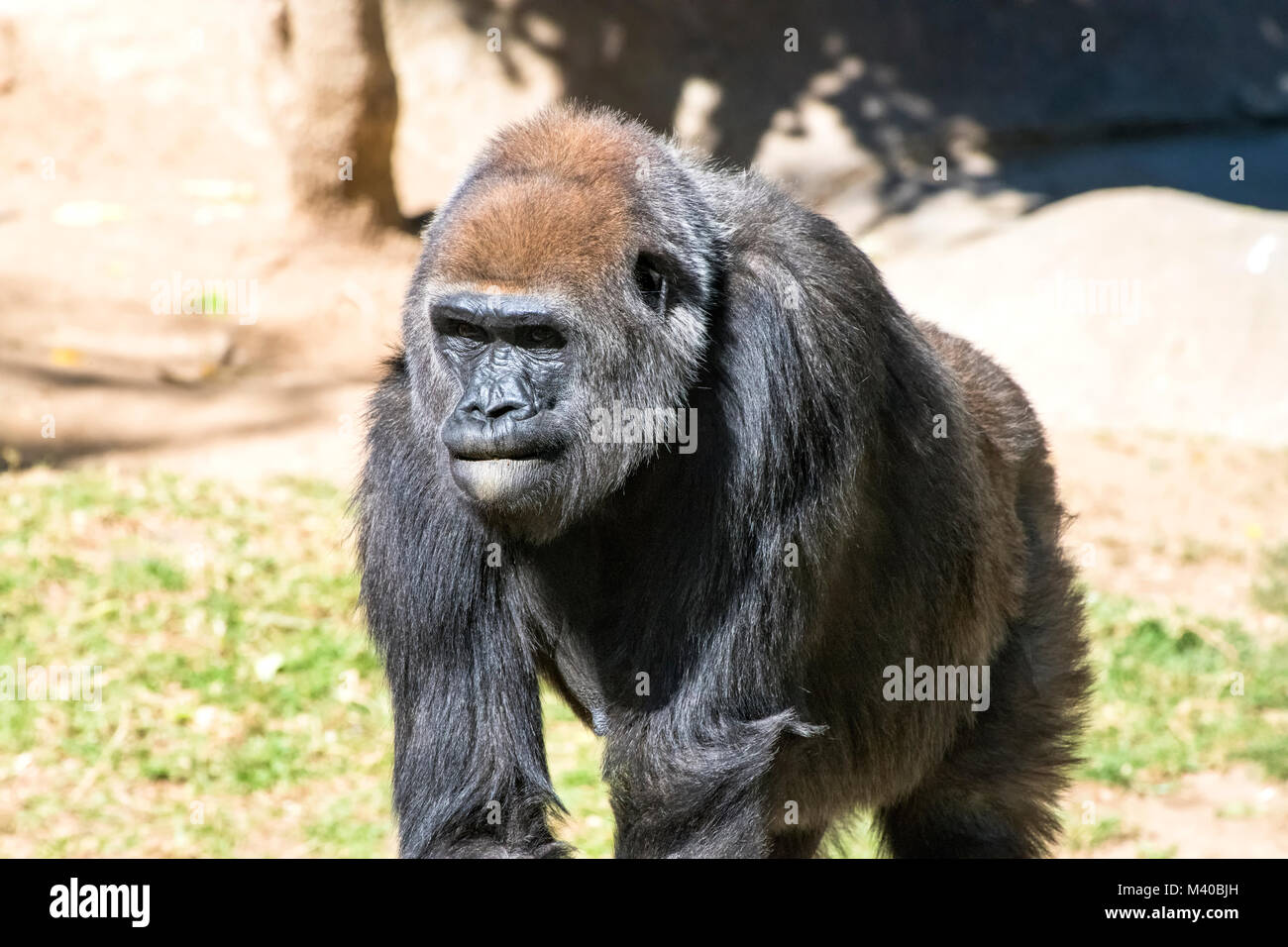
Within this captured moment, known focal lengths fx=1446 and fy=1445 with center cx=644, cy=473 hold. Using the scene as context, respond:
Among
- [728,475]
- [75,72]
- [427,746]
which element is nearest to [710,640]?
[728,475]

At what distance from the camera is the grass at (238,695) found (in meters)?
6.36

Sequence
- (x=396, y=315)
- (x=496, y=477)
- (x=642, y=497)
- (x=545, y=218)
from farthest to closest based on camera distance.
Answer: (x=396, y=315) → (x=642, y=497) → (x=545, y=218) → (x=496, y=477)

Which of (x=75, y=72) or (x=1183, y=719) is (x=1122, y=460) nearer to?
(x=1183, y=719)

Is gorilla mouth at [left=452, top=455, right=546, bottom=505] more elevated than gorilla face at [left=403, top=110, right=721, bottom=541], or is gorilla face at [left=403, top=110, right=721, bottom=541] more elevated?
gorilla face at [left=403, top=110, right=721, bottom=541]

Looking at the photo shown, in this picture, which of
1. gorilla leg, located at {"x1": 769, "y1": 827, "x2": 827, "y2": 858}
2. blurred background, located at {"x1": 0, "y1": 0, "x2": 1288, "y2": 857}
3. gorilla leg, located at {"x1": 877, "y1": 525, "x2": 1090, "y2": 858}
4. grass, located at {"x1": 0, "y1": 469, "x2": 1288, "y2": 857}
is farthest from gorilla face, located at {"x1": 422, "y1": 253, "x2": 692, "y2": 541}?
grass, located at {"x1": 0, "y1": 469, "x2": 1288, "y2": 857}

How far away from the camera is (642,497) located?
425 centimetres

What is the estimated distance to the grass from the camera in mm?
→ 6359

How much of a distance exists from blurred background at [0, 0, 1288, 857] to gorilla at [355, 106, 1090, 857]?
38.9 inches

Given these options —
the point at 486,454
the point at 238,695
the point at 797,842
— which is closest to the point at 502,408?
the point at 486,454

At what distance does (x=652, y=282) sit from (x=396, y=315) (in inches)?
347

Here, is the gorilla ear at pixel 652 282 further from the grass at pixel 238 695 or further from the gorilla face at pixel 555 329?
the grass at pixel 238 695

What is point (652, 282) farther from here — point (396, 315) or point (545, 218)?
point (396, 315)

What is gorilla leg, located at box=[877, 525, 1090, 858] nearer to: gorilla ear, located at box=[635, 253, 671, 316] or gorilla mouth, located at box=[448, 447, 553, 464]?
gorilla ear, located at box=[635, 253, 671, 316]

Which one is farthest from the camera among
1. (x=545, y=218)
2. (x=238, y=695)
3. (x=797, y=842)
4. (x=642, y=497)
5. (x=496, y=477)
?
(x=238, y=695)
